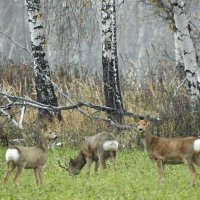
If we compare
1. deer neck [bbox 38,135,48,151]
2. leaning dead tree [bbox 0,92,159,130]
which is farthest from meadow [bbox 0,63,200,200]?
deer neck [bbox 38,135,48,151]

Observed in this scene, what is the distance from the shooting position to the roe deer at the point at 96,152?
50.7ft

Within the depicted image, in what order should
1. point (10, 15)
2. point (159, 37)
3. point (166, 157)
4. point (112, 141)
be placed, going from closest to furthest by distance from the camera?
point (166, 157) < point (112, 141) < point (159, 37) < point (10, 15)

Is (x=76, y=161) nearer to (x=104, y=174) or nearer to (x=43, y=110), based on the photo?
(x=104, y=174)

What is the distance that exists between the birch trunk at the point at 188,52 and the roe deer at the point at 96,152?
3.88 metres

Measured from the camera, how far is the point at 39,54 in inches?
855

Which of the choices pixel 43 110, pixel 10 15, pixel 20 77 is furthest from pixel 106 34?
pixel 10 15

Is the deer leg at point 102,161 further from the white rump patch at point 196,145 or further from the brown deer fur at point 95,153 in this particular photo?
the white rump patch at point 196,145

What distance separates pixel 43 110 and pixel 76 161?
517 centimetres

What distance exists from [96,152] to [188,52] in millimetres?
4192

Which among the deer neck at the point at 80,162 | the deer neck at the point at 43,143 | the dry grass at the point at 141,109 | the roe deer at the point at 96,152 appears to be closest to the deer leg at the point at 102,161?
the roe deer at the point at 96,152

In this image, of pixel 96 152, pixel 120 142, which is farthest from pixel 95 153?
pixel 120 142

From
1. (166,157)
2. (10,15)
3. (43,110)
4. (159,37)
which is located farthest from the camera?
(10,15)

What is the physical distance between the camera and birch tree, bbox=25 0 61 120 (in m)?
21.5

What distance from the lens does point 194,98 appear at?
19125 mm
